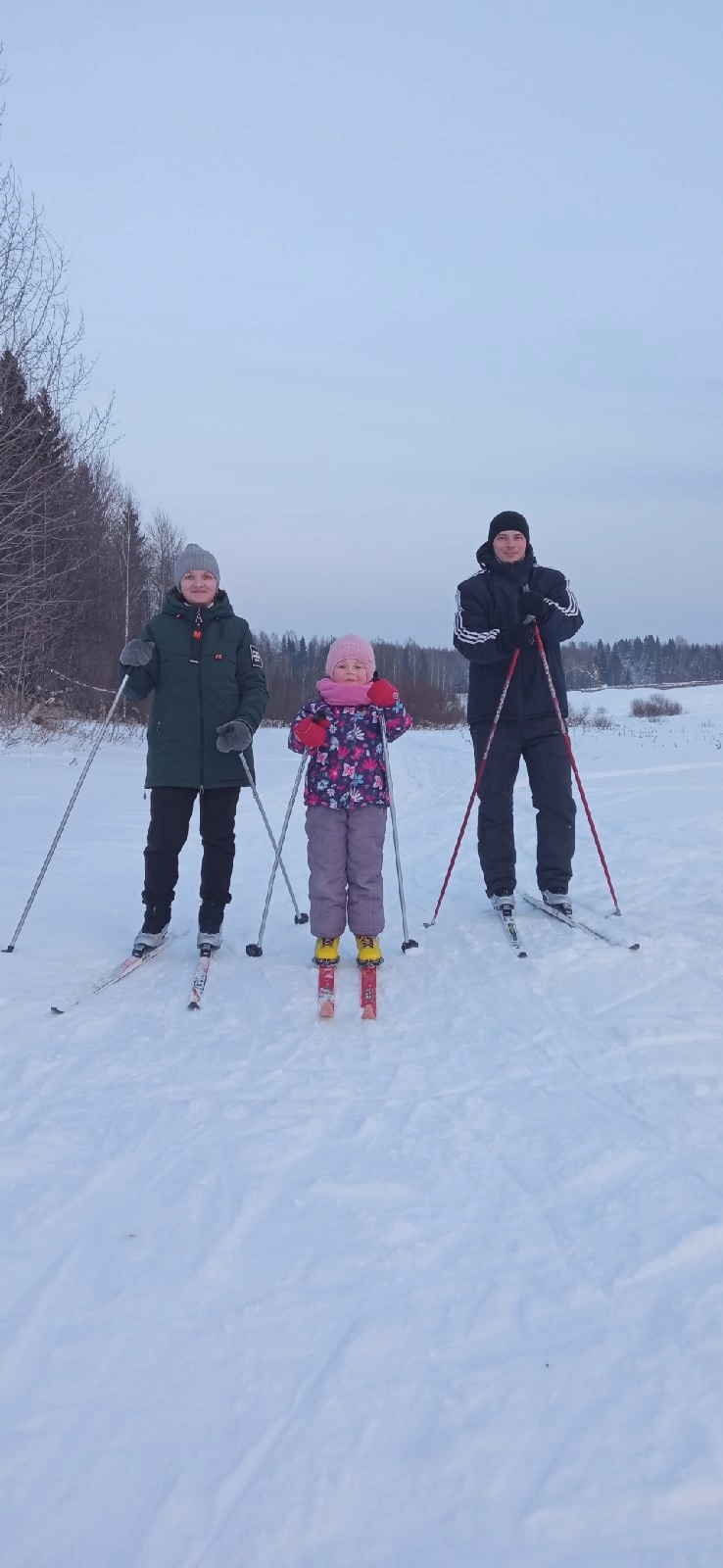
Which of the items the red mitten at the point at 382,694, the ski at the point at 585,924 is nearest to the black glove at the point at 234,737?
the red mitten at the point at 382,694

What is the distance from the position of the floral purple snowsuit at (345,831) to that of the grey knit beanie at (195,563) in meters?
0.92

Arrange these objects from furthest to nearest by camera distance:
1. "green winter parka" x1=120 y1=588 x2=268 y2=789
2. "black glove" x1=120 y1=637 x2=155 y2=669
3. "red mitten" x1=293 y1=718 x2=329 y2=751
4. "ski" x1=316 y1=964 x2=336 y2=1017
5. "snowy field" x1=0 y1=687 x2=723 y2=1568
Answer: "green winter parka" x1=120 y1=588 x2=268 y2=789, "black glove" x1=120 y1=637 x2=155 y2=669, "red mitten" x1=293 y1=718 x2=329 y2=751, "ski" x1=316 y1=964 x2=336 y2=1017, "snowy field" x1=0 y1=687 x2=723 y2=1568

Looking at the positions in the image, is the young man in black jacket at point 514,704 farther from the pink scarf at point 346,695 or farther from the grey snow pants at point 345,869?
the grey snow pants at point 345,869

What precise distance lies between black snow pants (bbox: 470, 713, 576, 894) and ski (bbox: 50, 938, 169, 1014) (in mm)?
1922

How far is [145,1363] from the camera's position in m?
1.96

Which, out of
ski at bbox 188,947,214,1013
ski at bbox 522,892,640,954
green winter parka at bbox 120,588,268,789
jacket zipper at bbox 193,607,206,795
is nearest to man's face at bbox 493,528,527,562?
green winter parka at bbox 120,588,268,789

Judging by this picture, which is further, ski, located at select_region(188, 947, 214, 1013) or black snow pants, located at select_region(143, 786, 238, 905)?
black snow pants, located at select_region(143, 786, 238, 905)

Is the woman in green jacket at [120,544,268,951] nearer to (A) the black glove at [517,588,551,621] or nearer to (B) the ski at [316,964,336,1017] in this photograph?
(B) the ski at [316,964,336,1017]

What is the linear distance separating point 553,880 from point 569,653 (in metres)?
103

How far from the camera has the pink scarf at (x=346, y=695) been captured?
4.59 meters

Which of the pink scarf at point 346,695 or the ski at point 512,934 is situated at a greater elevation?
the pink scarf at point 346,695

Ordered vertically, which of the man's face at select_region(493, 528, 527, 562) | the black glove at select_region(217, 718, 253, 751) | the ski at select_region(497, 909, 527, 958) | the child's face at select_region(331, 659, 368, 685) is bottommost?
the ski at select_region(497, 909, 527, 958)

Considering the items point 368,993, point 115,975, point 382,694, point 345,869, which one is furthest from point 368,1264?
point 382,694

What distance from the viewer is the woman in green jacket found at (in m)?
4.71
